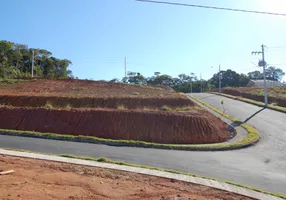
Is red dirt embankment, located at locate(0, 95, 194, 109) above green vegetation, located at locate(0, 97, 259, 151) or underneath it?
above

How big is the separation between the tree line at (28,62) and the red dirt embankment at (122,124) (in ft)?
89.9

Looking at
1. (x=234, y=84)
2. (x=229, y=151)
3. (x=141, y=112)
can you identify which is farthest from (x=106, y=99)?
(x=234, y=84)

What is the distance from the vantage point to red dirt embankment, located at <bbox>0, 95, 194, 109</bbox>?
85.8 feet

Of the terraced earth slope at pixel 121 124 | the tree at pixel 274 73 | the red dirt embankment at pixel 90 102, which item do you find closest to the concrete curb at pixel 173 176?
the terraced earth slope at pixel 121 124

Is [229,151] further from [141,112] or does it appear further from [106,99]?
[106,99]

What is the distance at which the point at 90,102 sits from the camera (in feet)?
89.0

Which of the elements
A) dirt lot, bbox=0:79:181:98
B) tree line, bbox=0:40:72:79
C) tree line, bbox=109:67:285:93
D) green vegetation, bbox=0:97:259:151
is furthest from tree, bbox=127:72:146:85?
green vegetation, bbox=0:97:259:151

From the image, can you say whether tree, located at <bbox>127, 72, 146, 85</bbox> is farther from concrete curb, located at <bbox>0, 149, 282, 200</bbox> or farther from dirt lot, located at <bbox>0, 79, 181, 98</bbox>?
concrete curb, located at <bbox>0, 149, 282, 200</bbox>

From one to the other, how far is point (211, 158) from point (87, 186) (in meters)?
8.56

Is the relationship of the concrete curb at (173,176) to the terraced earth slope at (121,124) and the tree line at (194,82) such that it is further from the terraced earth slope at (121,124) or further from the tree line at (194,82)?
the tree line at (194,82)

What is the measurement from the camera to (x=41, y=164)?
10.2m

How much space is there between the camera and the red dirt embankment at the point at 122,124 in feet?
65.6

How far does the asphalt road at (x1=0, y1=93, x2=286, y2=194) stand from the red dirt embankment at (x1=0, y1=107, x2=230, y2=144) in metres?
3.42

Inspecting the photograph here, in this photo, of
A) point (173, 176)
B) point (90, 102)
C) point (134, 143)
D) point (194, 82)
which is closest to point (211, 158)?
point (134, 143)
